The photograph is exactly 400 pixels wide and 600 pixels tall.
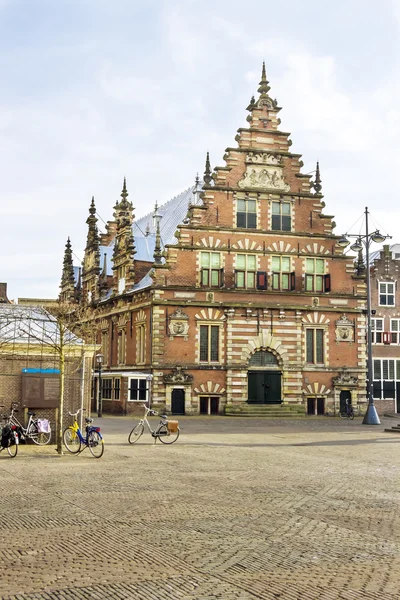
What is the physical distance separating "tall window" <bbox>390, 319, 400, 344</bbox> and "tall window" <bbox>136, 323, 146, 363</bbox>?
19278 millimetres

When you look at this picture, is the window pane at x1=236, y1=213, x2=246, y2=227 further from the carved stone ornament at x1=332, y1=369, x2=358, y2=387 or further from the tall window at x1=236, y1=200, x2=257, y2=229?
the carved stone ornament at x1=332, y1=369, x2=358, y2=387

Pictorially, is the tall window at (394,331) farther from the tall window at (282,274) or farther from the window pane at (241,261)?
the window pane at (241,261)

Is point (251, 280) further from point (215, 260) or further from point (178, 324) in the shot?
point (178, 324)

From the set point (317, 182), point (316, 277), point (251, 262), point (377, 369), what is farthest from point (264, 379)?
point (317, 182)

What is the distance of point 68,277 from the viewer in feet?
219

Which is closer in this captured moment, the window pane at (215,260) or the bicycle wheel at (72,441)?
the bicycle wheel at (72,441)

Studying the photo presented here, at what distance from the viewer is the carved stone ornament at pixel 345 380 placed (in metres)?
45.4

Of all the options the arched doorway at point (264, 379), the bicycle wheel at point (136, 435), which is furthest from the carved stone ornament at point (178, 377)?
the bicycle wheel at point (136, 435)

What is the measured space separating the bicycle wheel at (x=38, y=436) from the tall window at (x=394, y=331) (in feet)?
117

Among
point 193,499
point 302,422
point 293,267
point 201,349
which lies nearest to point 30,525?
point 193,499

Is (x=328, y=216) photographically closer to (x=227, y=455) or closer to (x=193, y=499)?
(x=227, y=455)

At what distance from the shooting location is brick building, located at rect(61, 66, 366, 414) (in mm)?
43094

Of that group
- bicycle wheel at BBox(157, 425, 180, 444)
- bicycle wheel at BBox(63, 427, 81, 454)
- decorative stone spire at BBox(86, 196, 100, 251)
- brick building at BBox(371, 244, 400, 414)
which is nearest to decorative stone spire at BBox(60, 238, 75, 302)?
decorative stone spire at BBox(86, 196, 100, 251)

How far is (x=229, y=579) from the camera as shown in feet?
24.4
